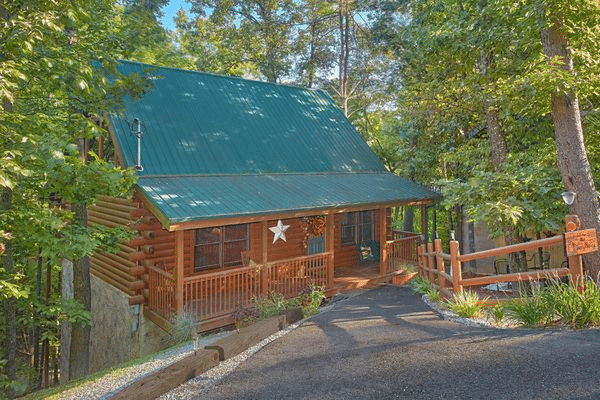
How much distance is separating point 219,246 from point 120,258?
2720 mm

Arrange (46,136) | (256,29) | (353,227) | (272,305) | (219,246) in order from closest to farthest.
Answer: (46,136), (272,305), (219,246), (353,227), (256,29)

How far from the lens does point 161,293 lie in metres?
10.4

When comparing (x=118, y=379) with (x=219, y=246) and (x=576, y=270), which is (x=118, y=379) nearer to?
(x=219, y=246)

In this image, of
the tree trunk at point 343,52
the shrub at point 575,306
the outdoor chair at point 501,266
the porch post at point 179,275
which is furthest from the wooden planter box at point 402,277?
the tree trunk at point 343,52

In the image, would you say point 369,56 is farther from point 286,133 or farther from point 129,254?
point 129,254

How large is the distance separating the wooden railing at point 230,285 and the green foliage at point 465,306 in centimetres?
378

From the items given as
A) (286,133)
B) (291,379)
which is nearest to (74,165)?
(291,379)

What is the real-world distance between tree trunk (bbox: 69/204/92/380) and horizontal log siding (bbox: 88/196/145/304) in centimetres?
82

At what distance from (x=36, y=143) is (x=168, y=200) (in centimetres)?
335

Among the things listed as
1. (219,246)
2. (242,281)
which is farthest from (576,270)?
(219,246)

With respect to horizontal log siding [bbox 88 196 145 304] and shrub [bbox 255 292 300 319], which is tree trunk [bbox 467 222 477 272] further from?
horizontal log siding [bbox 88 196 145 304]

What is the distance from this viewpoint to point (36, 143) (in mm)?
6566

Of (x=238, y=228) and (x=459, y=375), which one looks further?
(x=238, y=228)

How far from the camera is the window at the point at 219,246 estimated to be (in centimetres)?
1227
